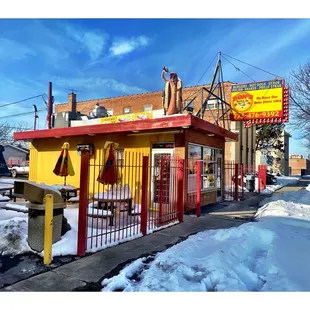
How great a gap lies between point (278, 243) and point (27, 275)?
447 centimetres

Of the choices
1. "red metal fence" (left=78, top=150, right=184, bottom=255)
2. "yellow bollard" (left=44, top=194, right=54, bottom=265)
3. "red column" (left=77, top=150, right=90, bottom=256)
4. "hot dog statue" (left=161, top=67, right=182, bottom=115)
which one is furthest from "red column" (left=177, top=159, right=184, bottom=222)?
"yellow bollard" (left=44, top=194, right=54, bottom=265)

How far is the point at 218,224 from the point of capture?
7.41m

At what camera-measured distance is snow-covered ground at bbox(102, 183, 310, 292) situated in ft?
11.5

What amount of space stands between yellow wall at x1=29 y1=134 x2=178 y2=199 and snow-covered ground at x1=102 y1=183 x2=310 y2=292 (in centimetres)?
414

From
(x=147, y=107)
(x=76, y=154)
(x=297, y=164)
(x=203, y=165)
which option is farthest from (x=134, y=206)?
(x=297, y=164)

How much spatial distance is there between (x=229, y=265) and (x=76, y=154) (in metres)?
9.77

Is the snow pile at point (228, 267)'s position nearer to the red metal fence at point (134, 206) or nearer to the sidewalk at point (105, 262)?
the sidewalk at point (105, 262)

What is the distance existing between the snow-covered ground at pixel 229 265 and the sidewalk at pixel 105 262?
11.3 inches

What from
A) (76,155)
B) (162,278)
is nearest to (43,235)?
(162,278)

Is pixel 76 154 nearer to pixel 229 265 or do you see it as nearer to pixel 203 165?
pixel 203 165

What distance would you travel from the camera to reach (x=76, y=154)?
485 inches

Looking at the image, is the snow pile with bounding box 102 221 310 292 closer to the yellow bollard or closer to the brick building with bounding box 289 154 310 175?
the yellow bollard

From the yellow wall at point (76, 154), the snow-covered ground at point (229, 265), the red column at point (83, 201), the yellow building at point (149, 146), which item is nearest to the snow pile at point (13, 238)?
the red column at point (83, 201)

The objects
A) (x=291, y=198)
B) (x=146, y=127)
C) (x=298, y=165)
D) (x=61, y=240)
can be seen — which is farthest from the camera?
(x=298, y=165)
